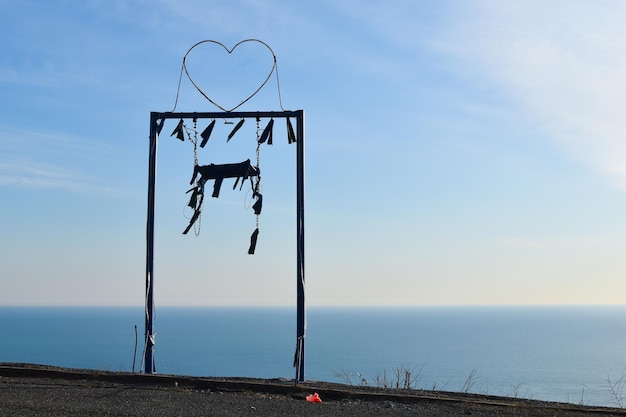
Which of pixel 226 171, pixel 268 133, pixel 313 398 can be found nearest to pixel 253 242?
pixel 226 171

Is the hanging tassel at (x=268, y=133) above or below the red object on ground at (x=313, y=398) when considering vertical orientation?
above

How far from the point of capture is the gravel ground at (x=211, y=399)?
7.58m

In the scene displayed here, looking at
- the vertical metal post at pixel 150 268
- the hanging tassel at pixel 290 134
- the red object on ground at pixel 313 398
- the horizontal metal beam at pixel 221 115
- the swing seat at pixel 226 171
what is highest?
the horizontal metal beam at pixel 221 115

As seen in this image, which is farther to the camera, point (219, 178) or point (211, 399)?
point (219, 178)

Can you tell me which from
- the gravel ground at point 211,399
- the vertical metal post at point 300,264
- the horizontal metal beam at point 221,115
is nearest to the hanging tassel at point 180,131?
the horizontal metal beam at point 221,115

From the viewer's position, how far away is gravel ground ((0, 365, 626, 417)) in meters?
7.58

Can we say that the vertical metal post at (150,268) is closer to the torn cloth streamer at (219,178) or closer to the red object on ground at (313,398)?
the torn cloth streamer at (219,178)

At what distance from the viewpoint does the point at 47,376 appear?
9617mm

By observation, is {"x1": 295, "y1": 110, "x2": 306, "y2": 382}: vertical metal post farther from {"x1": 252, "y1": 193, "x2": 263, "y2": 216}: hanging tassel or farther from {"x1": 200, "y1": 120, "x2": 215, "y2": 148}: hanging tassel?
{"x1": 200, "y1": 120, "x2": 215, "y2": 148}: hanging tassel

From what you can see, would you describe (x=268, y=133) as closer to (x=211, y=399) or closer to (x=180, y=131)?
(x=180, y=131)

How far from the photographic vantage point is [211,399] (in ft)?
27.0

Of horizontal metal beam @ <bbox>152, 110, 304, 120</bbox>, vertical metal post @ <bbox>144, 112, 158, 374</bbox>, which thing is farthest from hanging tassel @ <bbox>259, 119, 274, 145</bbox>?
vertical metal post @ <bbox>144, 112, 158, 374</bbox>

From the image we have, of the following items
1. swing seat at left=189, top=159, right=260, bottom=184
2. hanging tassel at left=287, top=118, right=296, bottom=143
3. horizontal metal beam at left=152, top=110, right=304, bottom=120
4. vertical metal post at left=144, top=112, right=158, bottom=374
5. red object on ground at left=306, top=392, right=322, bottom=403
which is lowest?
red object on ground at left=306, top=392, right=322, bottom=403

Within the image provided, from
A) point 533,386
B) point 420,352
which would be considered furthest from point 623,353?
point 533,386
